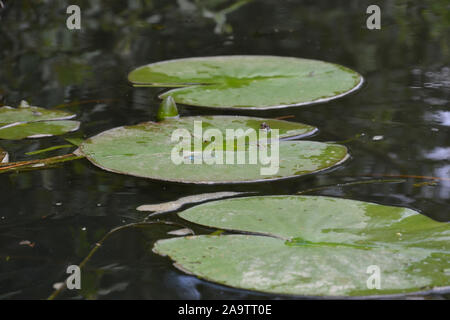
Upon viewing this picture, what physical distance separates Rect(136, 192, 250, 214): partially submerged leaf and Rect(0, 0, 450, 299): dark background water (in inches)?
1.3

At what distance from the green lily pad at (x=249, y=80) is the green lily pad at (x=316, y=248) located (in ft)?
3.11

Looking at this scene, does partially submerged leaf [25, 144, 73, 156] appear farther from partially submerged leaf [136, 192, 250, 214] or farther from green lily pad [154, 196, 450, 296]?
green lily pad [154, 196, 450, 296]

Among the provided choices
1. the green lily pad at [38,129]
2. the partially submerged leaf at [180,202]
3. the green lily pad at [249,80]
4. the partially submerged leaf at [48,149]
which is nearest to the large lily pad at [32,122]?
the green lily pad at [38,129]

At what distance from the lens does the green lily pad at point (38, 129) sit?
7.47 ft

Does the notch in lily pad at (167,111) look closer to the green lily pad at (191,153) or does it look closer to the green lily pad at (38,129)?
the green lily pad at (191,153)

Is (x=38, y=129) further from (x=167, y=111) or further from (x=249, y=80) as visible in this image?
(x=249, y=80)

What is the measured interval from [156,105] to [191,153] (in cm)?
68

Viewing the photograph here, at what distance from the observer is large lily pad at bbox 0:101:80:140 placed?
2299mm

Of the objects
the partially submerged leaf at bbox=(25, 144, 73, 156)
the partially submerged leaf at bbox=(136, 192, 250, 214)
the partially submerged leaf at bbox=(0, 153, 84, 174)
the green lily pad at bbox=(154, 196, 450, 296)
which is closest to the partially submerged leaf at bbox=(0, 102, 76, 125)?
the partially submerged leaf at bbox=(25, 144, 73, 156)

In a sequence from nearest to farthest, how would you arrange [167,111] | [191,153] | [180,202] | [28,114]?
[180,202]
[191,153]
[167,111]
[28,114]

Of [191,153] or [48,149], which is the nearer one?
[191,153]

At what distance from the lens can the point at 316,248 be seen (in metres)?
1.38

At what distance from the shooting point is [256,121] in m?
2.23

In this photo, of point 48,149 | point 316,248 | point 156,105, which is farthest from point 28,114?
point 316,248
